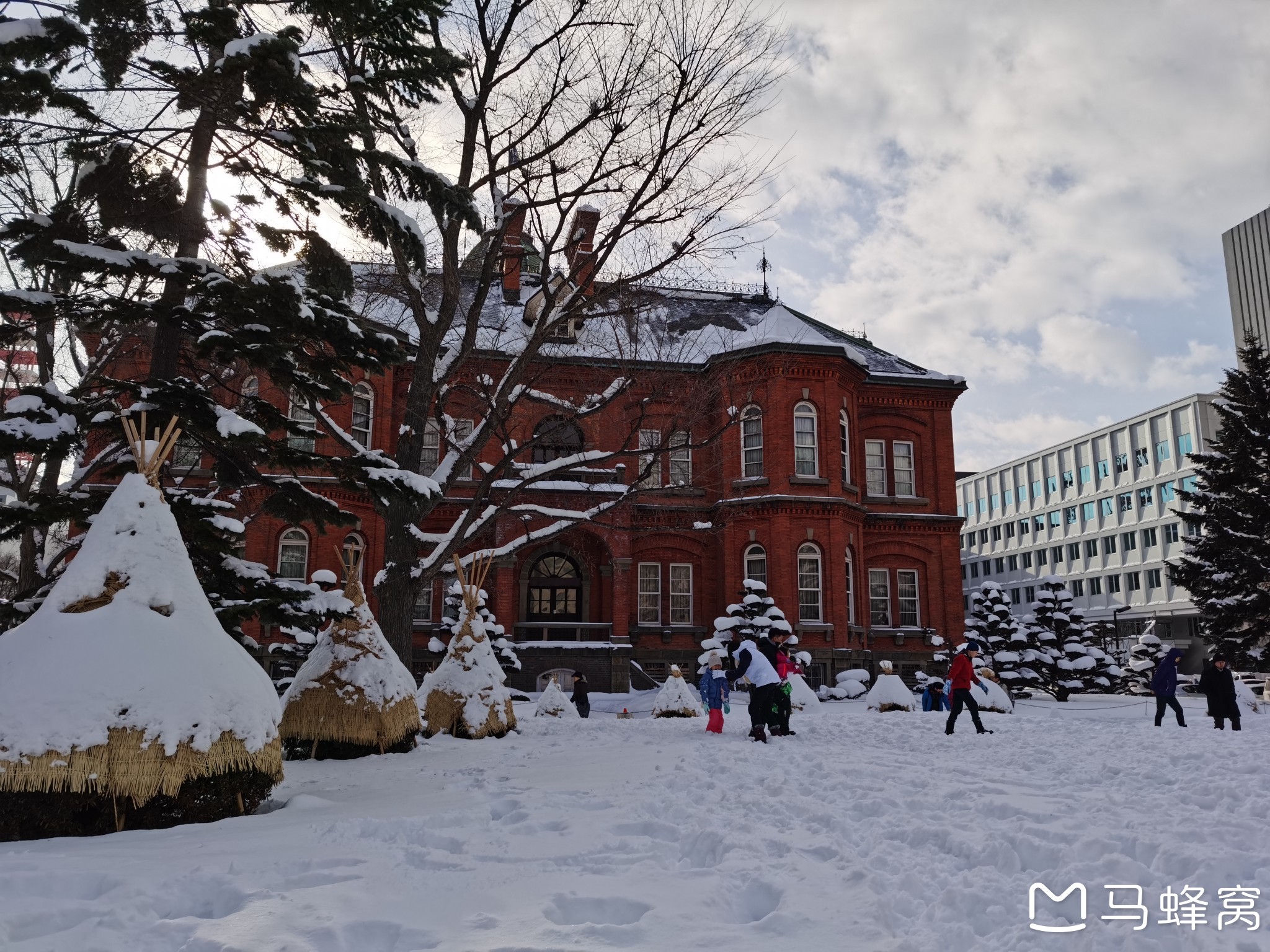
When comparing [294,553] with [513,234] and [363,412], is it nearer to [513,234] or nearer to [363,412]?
[363,412]

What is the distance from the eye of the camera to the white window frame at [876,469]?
30.9 meters

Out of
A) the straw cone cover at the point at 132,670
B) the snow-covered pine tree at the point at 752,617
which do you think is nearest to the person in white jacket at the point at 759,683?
the straw cone cover at the point at 132,670

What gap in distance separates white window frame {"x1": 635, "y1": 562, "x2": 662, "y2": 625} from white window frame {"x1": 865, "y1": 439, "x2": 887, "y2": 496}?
8148 mm

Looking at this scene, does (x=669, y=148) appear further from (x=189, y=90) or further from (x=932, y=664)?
(x=932, y=664)

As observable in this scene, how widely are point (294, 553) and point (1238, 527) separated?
97.8ft

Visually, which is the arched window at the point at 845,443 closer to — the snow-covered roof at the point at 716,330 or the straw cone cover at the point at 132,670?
the snow-covered roof at the point at 716,330

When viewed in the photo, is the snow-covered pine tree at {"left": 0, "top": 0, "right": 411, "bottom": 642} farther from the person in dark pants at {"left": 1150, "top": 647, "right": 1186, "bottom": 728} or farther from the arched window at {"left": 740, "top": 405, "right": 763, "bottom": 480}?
the arched window at {"left": 740, "top": 405, "right": 763, "bottom": 480}

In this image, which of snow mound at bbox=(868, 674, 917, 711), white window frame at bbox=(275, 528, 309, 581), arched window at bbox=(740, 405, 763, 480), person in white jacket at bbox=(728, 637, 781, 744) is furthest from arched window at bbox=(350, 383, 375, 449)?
person in white jacket at bbox=(728, 637, 781, 744)

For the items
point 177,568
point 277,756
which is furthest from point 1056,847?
point 177,568

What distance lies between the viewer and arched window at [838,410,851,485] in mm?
28875

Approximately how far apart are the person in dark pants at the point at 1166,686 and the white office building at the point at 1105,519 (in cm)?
4031

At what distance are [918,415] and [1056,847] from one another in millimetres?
28137

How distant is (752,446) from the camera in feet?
94.6

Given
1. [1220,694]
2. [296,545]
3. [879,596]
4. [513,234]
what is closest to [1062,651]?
[879,596]
